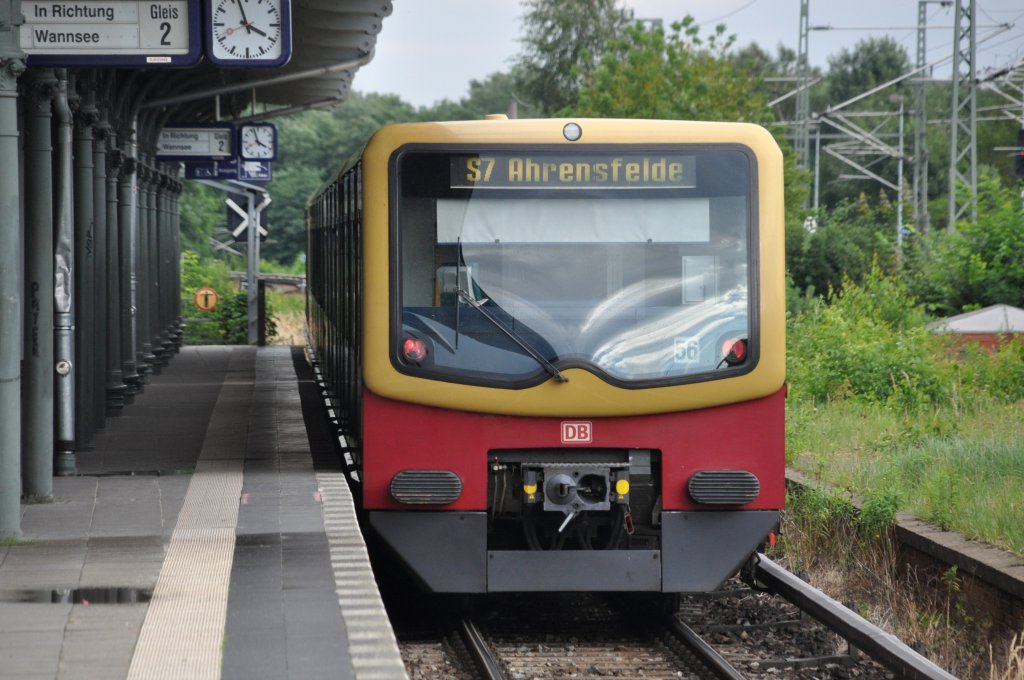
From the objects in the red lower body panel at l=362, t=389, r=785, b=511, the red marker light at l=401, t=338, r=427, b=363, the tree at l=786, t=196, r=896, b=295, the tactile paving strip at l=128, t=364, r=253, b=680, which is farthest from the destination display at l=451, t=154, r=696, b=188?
the tree at l=786, t=196, r=896, b=295

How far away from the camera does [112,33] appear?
31.1 ft

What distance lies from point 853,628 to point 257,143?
53.7ft

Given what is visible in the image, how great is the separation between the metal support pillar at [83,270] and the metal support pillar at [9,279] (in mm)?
4172

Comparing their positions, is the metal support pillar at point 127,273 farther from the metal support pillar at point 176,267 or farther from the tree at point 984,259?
the tree at point 984,259

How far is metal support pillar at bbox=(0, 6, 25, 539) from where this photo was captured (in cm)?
859

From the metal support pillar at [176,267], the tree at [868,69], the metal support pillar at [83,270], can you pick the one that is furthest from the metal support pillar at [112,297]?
the tree at [868,69]

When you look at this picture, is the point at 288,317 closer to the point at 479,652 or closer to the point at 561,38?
the point at 561,38

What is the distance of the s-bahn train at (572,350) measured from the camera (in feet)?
28.3

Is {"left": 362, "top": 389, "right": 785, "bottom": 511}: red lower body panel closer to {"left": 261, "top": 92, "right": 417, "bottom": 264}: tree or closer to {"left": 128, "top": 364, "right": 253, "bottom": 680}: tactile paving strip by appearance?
{"left": 128, "top": 364, "right": 253, "bottom": 680}: tactile paving strip

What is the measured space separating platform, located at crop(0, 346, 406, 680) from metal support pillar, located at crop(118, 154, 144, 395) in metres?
5.09

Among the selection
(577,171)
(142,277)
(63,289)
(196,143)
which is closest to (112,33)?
(63,289)

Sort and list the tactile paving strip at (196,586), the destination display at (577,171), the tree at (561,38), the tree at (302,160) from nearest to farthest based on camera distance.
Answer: the tactile paving strip at (196,586) → the destination display at (577,171) → the tree at (561,38) → the tree at (302,160)

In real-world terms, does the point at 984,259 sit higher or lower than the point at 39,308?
higher

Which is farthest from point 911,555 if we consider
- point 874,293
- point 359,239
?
point 874,293
